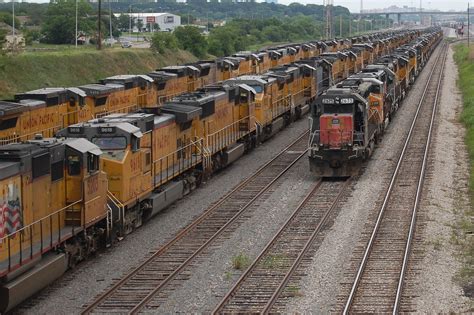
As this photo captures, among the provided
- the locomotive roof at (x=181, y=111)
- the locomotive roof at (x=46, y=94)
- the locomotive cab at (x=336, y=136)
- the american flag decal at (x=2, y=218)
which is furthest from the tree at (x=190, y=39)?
the american flag decal at (x=2, y=218)

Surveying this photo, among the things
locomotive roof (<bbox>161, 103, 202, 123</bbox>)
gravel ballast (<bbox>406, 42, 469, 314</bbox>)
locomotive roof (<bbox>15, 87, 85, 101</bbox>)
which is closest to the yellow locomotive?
locomotive roof (<bbox>161, 103, 202, 123</bbox>)

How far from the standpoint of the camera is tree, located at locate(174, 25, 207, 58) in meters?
93.2

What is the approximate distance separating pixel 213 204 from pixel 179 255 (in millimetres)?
5833

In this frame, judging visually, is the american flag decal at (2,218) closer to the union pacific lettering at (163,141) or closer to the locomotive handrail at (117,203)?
the locomotive handrail at (117,203)

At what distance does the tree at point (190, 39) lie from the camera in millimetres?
93250

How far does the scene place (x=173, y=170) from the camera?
25172 millimetres

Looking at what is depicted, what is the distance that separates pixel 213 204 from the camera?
83.6ft

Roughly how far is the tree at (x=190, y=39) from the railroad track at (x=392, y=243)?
5889 centimetres

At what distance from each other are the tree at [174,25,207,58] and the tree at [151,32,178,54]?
19.9ft

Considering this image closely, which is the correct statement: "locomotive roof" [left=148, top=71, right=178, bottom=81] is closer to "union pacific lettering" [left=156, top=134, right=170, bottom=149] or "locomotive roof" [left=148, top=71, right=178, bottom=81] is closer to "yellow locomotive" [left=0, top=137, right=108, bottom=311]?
"union pacific lettering" [left=156, top=134, right=170, bottom=149]

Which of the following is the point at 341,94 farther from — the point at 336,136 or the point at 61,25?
the point at 61,25

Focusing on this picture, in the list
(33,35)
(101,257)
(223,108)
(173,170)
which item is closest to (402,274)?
(101,257)

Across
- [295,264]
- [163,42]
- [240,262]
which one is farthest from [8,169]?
[163,42]

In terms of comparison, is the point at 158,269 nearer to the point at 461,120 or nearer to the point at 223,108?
the point at 223,108
